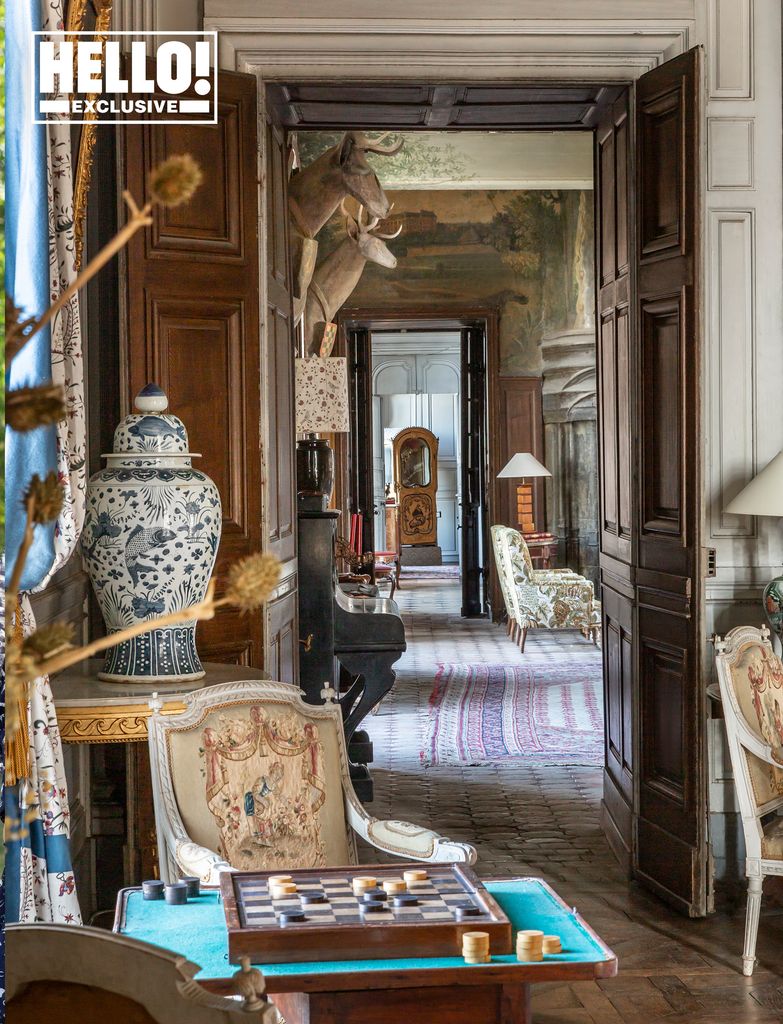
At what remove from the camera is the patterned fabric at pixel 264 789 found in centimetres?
309

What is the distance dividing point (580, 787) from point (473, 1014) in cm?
444

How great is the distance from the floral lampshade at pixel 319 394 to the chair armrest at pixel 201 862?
4.10 m

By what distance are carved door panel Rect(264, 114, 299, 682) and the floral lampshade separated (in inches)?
52.2

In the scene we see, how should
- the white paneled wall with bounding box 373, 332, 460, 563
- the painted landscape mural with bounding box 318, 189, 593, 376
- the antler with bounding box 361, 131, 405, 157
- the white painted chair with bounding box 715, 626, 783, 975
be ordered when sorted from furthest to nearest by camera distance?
1. the white paneled wall with bounding box 373, 332, 460, 563
2. the painted landscape mural with bounding box 318, 189, 593, 376
3. the antler with bounding box 361, 131, 405, 157
4. the white painted chair with bounding box 715, 626, 783, 975

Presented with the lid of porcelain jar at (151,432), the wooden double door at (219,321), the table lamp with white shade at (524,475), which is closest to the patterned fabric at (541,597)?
the table lamp with white shade at (524,475)

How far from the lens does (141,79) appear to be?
2822 millimetres

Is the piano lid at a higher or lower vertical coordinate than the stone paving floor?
higher

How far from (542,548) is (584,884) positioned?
9.24 metres

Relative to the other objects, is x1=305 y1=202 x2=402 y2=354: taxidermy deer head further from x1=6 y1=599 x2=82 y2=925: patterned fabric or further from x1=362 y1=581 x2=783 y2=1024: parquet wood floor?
x1=6 y1=599 x2=82 y2=925: patterned fabric

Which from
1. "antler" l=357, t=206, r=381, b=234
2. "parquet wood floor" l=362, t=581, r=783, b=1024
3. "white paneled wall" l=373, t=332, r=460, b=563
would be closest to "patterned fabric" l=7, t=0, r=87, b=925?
"parquet wood floor" l=362, t=581, r=783, b=1024

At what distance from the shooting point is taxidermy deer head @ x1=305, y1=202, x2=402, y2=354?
8.29 meters

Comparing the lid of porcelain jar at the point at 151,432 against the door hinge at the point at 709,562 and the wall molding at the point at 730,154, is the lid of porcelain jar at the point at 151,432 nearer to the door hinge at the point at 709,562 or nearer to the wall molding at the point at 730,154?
the door hinge at the point at 709,562

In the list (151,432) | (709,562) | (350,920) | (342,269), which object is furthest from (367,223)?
(350,920)

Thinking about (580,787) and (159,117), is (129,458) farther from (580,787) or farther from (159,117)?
(580,787)
